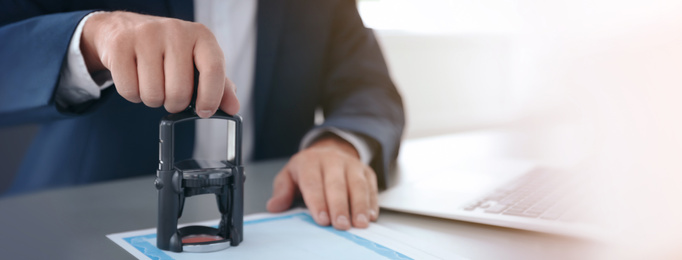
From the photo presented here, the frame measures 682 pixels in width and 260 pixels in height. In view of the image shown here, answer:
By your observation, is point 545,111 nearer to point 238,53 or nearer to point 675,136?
point 675,136

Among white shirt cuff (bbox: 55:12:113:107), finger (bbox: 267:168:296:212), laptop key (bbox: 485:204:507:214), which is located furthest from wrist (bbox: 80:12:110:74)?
laptop key (bbox: 485:204:507:214)

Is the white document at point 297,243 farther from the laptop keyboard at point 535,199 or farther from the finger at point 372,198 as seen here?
the laptop keyboard at point 535,199

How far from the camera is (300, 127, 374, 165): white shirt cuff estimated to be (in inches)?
33.6

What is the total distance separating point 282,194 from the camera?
2.29 feet

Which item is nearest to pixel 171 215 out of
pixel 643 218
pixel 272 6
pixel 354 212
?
pixel 354 212

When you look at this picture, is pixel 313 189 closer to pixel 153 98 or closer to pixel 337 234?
pixel 337 234

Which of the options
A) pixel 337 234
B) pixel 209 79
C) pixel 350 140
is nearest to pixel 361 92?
pixel 350 140

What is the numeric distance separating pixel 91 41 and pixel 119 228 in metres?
0.19

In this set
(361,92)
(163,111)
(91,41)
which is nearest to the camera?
(91,41)

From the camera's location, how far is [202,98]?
0.46m

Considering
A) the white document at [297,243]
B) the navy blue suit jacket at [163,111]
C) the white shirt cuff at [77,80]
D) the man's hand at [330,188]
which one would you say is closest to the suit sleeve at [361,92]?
the navy blue suit jacket at [163,111]

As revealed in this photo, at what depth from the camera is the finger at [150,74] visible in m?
0.46

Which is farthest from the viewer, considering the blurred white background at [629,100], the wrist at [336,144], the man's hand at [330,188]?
the wrist at [336,144]

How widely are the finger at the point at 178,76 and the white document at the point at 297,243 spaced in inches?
5.4
